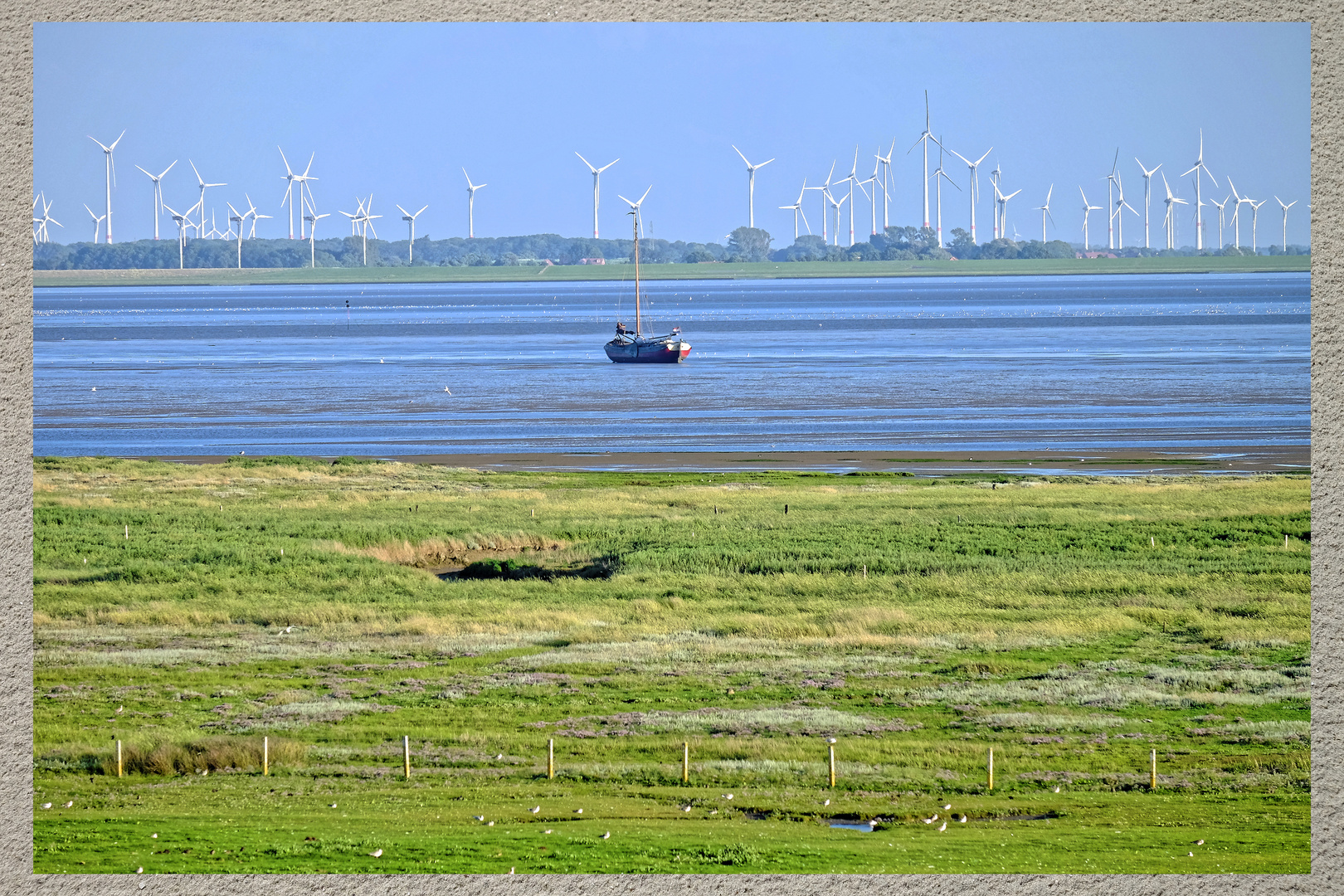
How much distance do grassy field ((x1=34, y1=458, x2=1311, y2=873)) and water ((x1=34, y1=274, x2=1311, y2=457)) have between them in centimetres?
2024

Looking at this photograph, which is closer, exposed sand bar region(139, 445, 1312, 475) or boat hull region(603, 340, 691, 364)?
exposed sand bar region(139, 445, 1312, 475)

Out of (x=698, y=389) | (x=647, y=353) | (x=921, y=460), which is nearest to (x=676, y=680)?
(x=921, y=460)

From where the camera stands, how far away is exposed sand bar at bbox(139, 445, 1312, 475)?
55.1 m

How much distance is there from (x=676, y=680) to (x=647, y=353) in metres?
97.8

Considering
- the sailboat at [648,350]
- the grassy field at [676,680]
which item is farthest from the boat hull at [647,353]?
the grassy field at [676,680]

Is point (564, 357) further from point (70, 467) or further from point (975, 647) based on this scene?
point (975, 647)

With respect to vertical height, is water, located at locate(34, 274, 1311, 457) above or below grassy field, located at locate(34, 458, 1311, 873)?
above

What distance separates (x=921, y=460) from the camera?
194 feet

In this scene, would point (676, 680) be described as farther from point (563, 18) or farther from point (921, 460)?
point (921, 460)

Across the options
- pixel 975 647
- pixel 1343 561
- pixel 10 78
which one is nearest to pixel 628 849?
pixel 1343 561

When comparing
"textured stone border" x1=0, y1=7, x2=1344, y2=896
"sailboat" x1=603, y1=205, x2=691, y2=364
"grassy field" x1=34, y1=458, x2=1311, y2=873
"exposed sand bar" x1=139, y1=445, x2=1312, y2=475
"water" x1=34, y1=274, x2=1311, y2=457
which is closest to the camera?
"textured stone border" x1=0, y1=7, x2=1344, y2=896

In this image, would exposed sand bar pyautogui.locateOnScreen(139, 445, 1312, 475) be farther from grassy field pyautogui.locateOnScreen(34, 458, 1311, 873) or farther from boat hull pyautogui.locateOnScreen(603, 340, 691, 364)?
boat hull pyautogui.locateOnScreen(603, 340, 691, 364)

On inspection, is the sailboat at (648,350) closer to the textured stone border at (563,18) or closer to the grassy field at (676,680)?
the grassy field at (676,680)

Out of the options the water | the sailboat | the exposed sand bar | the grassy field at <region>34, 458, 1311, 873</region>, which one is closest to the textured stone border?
the grassy field at <region>34, 458, 1311, 873</region>
